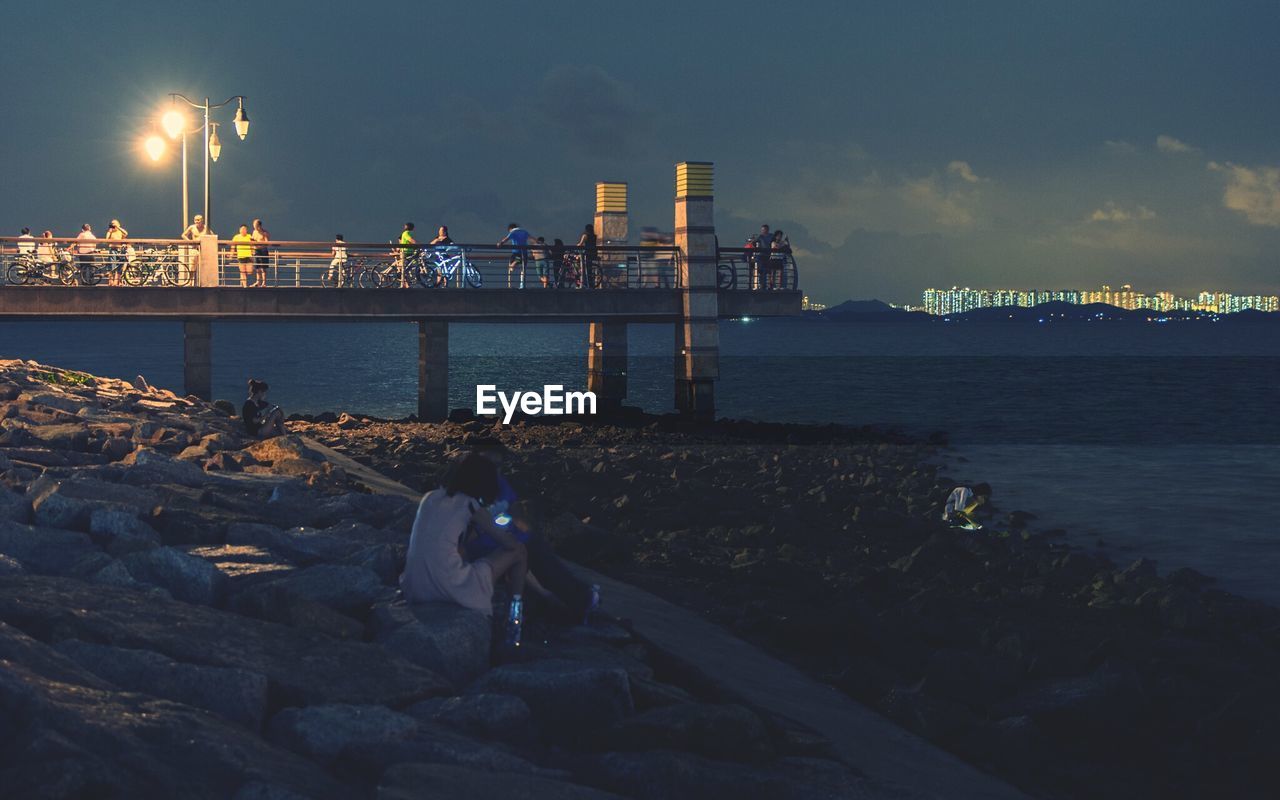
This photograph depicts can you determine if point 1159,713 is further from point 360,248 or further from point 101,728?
point 360,248

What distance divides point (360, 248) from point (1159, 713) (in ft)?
87.8

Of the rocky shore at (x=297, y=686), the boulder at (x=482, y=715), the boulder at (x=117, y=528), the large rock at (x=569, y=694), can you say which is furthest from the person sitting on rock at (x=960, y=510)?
the boulder at (x=482, y=715)

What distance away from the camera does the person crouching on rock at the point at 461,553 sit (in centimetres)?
858

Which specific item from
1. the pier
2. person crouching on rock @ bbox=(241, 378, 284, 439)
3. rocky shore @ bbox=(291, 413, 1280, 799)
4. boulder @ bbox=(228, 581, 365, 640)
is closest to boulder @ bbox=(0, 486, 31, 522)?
boulder @ bbox=(228, 581, 365, 640)

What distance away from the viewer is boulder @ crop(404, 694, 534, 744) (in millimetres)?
6930

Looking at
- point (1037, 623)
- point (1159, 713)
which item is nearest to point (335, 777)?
point (1159, 713)

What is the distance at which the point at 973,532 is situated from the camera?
20016 millimetres

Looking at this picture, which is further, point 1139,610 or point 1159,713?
point 1139,610

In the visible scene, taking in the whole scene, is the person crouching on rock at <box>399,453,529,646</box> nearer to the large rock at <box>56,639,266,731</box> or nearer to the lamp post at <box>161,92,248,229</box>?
the large rock at <box>56,639,266,731</box>

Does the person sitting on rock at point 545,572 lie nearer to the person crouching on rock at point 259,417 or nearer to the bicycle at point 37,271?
the person crouching on rock at point 259,417

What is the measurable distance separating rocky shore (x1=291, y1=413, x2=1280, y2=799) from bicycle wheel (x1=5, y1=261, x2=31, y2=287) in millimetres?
A: 12008

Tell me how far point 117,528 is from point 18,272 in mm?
25627

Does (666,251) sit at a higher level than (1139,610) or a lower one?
higher

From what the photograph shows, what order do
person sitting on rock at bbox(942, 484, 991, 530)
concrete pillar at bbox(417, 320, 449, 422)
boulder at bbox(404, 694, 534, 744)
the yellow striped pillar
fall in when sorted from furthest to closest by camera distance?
1. the yellow striped pillar
2. concrete pillar at bbox(417, 320, 449, 422)
3. person sitting on rock at bbox(942, 484, 991, 530)
4. boulder at bbox(404, 694, 534, 744)
